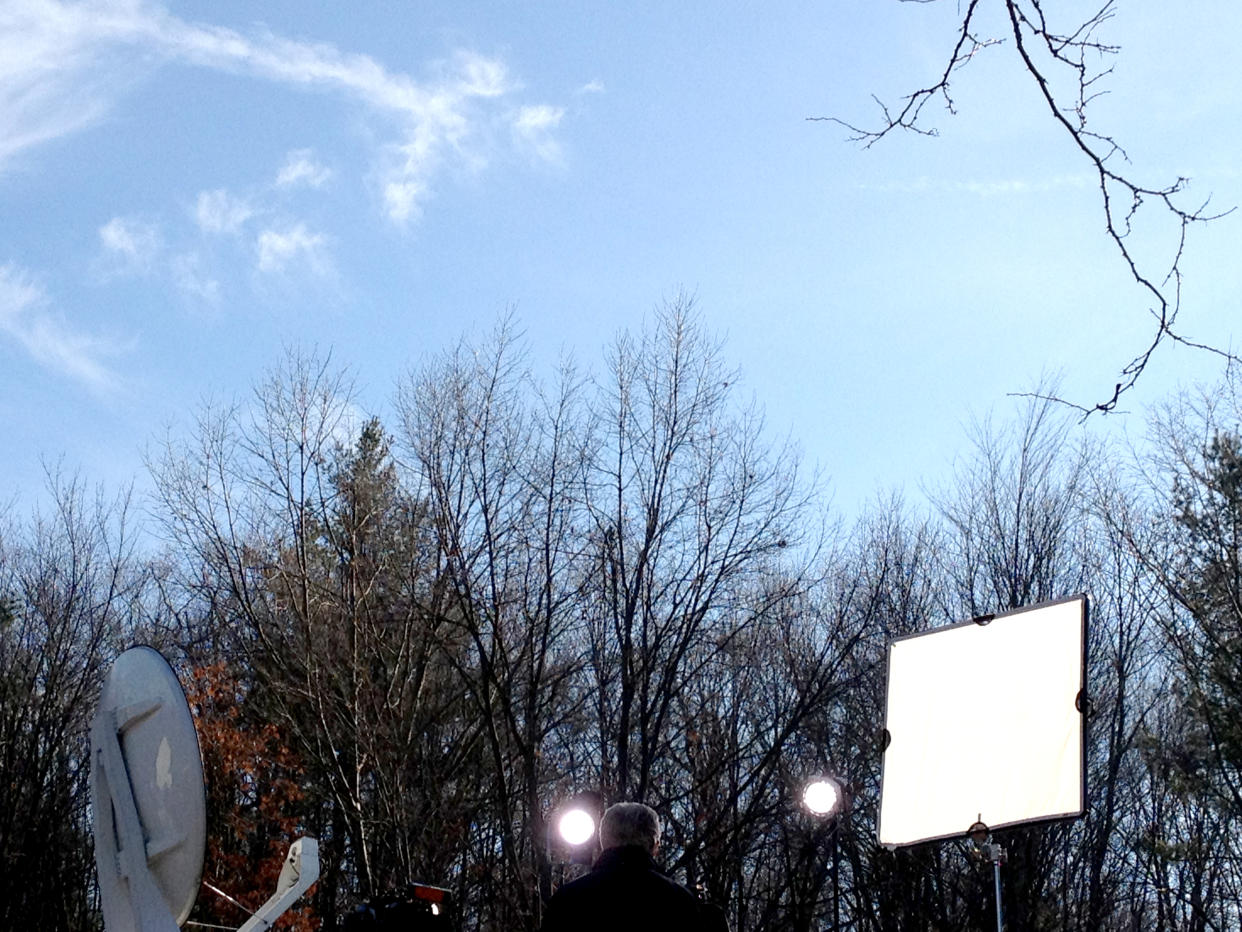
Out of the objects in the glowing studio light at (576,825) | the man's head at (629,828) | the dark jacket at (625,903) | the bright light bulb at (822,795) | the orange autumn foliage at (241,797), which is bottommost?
the dark jacket at (625,903)

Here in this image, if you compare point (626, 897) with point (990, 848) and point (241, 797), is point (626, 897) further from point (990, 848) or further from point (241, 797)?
point (241, 797)

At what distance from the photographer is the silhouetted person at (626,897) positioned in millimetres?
3857

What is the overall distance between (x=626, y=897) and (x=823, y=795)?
2.58 metres

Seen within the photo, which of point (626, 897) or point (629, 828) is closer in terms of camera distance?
point (626, 897)

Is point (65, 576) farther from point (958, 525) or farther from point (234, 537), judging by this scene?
point (958, 525)

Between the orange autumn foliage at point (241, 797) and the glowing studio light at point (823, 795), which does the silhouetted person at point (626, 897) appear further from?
the orange autumn foliage at point (241, 797)

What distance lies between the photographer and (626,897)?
3902mm

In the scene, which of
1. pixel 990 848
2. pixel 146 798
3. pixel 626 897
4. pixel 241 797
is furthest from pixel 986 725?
pixel 241 797

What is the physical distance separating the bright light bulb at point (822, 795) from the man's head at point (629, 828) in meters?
2.37

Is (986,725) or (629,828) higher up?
(986,725)

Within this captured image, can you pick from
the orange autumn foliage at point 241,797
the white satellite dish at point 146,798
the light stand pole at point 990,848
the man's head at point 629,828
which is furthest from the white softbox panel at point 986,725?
the orange autumn foliage at point 241,797

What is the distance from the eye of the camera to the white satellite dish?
3.94m

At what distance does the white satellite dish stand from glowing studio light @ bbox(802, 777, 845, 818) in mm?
3174

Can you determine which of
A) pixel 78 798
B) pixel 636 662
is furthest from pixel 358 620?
pixel 78 798
